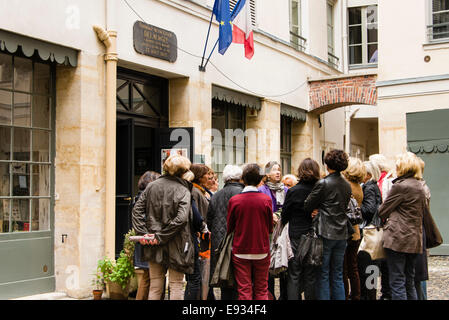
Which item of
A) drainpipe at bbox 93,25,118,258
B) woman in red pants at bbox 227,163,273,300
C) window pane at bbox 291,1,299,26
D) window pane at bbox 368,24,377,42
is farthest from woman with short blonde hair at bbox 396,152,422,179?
window pane at bbox 368,24,377,42

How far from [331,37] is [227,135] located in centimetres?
669

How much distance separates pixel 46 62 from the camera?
7.40 metres

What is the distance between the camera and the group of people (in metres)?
5.47

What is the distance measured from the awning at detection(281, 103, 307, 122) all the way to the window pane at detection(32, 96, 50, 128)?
638cm

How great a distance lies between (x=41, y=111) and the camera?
740 centimetres

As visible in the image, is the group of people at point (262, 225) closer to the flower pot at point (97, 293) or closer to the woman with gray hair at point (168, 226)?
the woman with gray hair at point (168, 226)

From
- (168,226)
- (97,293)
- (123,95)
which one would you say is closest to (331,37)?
(123,95)

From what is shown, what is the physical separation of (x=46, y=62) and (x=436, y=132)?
763 centimetres

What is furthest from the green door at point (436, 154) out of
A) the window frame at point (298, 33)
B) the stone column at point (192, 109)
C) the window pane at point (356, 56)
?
the window pane at point (356, 56)

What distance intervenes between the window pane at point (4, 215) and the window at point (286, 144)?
7.79 m

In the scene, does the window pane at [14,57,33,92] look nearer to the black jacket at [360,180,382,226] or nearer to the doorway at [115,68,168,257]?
the doorway at [115,68,168,257]

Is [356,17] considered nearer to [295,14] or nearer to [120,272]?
[295,14]
